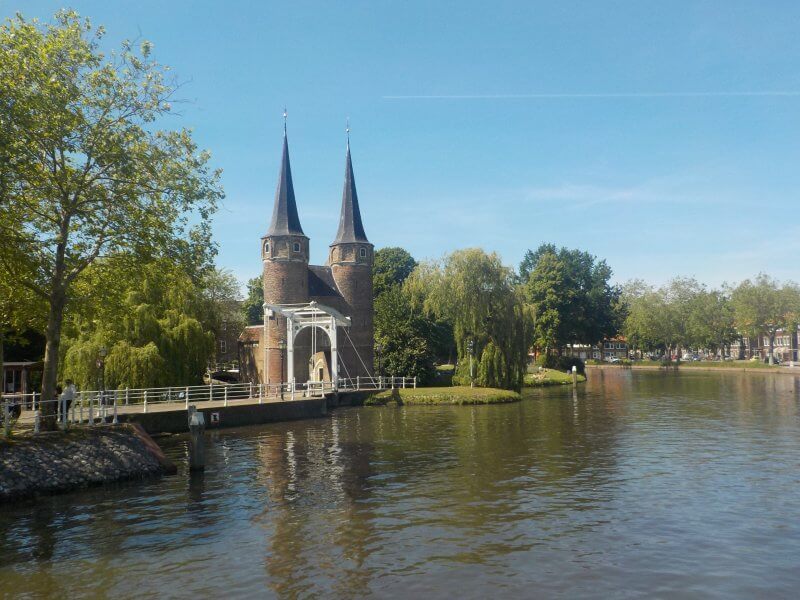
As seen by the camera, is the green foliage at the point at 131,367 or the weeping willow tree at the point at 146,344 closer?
the weeping willow tree at the point at 146,344

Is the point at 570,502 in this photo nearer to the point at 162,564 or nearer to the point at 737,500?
the point at 737,500

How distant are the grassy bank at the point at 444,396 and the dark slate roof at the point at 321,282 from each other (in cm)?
1175

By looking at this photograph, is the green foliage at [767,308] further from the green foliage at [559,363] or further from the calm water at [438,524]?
the calm water at [438,524]

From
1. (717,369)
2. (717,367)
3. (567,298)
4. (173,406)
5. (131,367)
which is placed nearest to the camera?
(173,406)

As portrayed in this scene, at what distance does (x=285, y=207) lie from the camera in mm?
50500

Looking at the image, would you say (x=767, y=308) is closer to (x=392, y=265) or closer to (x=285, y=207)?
(x=392, y=265)

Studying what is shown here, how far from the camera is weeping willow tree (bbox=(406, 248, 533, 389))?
46875mm

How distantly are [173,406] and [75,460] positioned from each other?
12.8m

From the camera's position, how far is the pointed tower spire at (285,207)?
49.6 m

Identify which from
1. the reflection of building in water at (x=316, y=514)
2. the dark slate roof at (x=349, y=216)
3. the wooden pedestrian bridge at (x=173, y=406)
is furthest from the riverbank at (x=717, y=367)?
the reflection of building in water at (x=316, y=514)

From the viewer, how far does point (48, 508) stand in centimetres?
1593

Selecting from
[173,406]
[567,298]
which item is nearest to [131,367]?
[173,406]

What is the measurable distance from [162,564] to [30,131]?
13.0 m

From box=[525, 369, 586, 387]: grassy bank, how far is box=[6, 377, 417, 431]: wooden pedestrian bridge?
71.4 feet
